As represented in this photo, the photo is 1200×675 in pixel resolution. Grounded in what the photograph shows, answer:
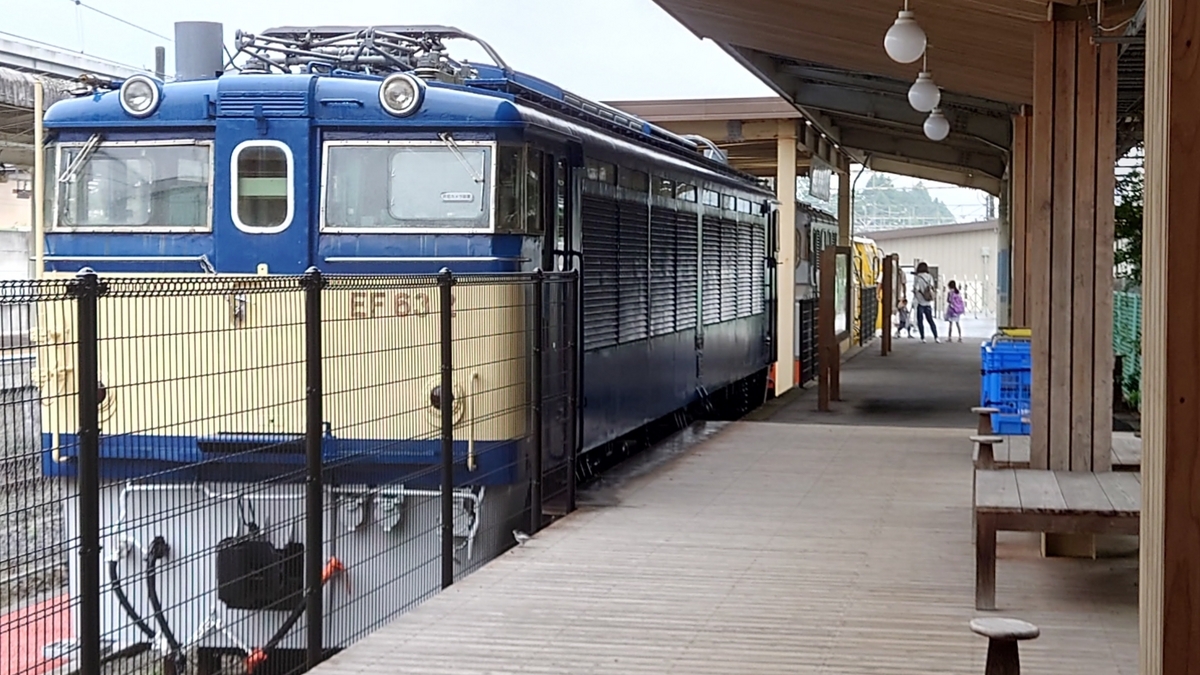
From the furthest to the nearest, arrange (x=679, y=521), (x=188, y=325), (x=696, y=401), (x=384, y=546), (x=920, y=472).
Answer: (x=696, y=401) → (x=920, y=472) → (x=679, y=521) → (x=384, y=546) → (x=188, y=325)

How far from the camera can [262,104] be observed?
820cm

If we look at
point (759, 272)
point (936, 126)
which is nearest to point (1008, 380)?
point (936, 126)

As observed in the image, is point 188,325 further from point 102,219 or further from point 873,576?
point 873,576

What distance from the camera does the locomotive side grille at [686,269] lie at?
12203mm

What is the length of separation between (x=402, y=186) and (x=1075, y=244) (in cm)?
365

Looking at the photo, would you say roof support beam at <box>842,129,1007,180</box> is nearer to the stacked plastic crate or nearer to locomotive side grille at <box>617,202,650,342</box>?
the stacked plastic crate

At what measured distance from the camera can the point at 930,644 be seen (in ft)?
18.9

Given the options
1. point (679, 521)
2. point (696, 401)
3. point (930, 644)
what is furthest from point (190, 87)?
point (696, 401)

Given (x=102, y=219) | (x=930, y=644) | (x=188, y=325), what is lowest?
(x=930, y=644)

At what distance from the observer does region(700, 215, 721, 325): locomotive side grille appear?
1330cm

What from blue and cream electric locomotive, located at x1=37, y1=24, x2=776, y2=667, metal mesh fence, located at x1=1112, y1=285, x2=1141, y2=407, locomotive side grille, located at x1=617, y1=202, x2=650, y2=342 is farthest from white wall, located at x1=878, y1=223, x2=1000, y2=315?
blue and cream electric locomotive, located at x1=37, y1=24, x2=776, y2=667

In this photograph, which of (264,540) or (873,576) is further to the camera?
(873,576)

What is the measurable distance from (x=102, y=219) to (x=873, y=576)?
15.5ft

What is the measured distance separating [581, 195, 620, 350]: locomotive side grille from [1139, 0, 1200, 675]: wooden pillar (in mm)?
6876
